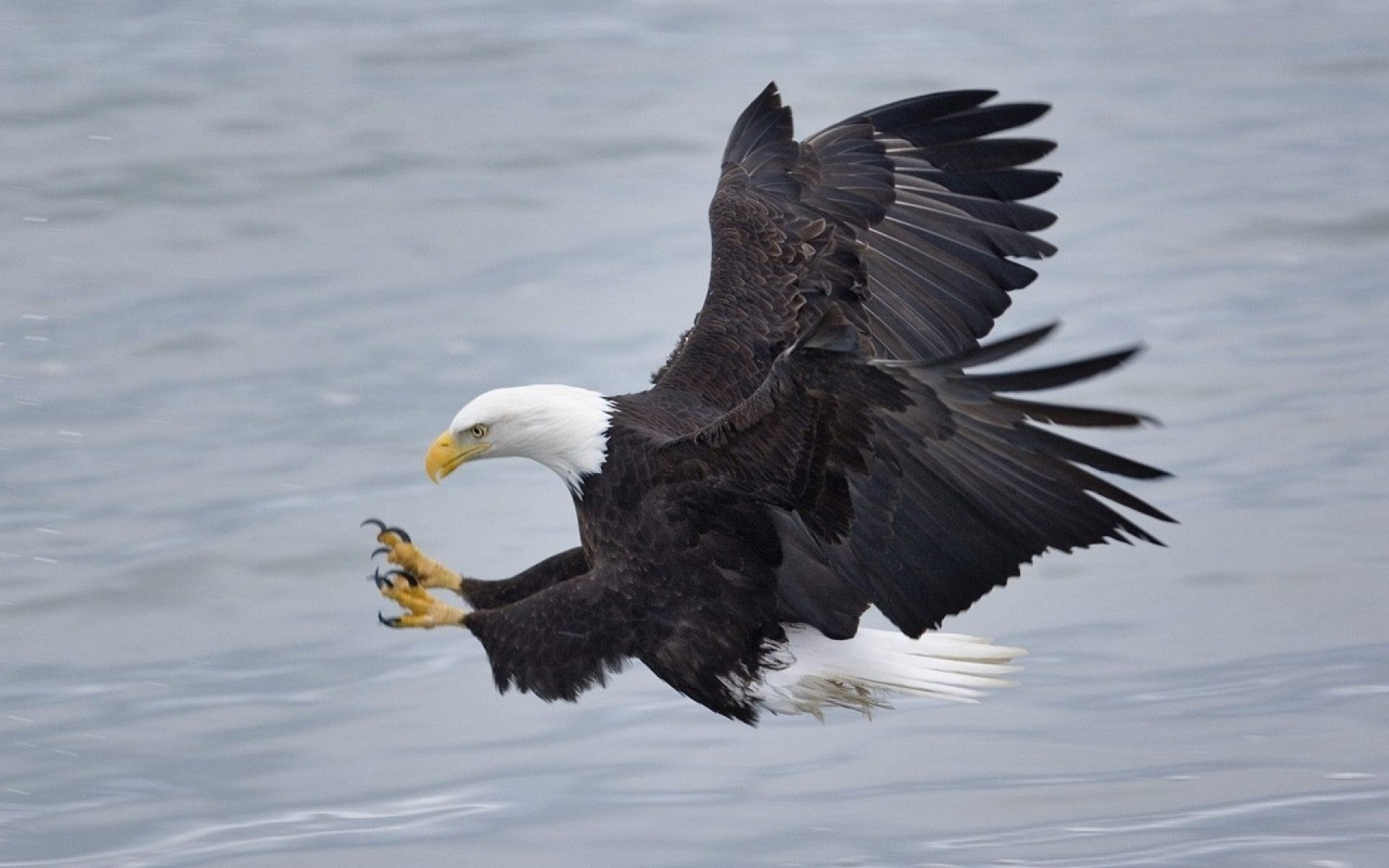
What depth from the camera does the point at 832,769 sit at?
6.38 m

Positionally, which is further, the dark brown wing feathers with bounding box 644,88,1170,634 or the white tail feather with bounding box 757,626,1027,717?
the white tail feather with bounding box 757,626,1027,717

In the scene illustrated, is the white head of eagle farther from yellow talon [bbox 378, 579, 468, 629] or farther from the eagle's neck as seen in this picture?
yellow talon [bbox 378, 579, 468, 629]

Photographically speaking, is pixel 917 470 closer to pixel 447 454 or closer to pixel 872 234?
pixel 447 454

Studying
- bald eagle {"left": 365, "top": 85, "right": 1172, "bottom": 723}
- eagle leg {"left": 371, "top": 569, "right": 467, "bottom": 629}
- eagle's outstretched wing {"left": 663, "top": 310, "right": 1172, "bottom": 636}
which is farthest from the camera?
eagle leg {"left": 371, "top": 569, "right": 467, "bottom": 629}

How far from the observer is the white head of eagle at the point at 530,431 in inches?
201

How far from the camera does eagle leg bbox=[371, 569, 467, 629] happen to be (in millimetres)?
5367

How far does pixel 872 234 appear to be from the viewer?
19.4 ft

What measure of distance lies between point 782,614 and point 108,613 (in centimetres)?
365

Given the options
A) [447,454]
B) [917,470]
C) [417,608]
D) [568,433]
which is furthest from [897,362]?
[417,608]

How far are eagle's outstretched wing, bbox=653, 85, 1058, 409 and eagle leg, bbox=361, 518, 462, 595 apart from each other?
2.42 feet

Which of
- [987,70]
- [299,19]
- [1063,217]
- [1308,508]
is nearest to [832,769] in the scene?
[1308,508]

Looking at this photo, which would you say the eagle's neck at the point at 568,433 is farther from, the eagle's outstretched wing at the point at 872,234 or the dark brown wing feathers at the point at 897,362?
the eagle's outstretched wing at the point at 872,234

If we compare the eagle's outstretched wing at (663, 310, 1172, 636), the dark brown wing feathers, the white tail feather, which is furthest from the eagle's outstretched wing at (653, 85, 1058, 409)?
the eagle's outstretched wing at (663, 310, 1172, 636)

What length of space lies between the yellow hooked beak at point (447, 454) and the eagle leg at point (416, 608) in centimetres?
35
